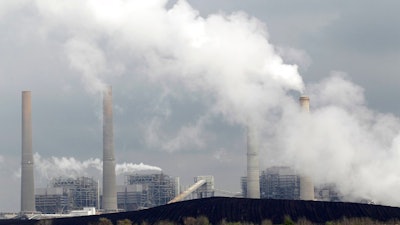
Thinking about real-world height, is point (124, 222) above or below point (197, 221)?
above

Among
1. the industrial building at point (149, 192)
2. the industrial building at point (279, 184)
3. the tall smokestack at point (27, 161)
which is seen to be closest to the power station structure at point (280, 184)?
the industrial building at point (279, 184)

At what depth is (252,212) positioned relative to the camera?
110 metres

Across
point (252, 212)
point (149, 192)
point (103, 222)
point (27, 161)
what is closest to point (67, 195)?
point (149, 192)

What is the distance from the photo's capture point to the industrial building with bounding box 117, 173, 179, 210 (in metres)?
170

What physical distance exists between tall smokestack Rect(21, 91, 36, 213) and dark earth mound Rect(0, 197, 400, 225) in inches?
1040

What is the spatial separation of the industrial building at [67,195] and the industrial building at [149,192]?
Answer: 515 cm

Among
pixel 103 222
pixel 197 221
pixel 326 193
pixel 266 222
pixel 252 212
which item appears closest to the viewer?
pixel 266 222

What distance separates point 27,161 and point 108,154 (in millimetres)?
12978

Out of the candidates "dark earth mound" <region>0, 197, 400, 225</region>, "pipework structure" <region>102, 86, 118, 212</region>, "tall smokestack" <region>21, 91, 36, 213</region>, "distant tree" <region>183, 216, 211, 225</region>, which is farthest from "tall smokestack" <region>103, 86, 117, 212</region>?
"distant tree" <region>183, 216, 211, 225</region>

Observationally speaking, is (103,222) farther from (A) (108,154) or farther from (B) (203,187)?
(B) (203,187)

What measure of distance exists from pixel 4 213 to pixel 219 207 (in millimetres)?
60334

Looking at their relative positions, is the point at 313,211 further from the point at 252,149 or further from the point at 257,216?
the point at 252,149

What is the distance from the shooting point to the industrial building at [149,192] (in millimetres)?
170250

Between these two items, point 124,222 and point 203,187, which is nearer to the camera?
point 124,222
